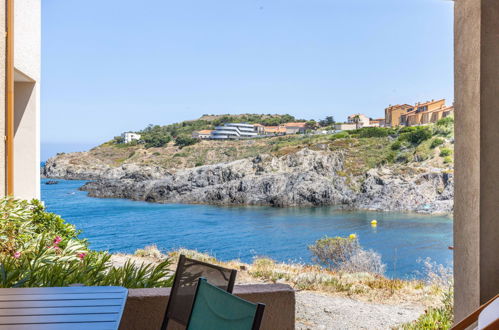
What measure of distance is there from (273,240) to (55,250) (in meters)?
24.1

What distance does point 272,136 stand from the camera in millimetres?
38906

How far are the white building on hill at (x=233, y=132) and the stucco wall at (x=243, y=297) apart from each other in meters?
35.5

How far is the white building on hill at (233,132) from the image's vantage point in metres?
38.4

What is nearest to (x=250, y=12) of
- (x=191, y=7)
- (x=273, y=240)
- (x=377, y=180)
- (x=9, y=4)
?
(x=191, y=7)

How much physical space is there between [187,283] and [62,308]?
628mm

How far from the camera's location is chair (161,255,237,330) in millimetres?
2090

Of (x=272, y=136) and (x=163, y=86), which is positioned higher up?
(x=163, y=86)

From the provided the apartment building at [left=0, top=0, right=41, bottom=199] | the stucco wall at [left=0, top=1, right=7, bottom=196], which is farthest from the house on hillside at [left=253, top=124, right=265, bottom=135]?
the stucco wall at [left=0, top=1, right=7, bottom=196]

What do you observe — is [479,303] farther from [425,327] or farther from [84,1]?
[84,1]

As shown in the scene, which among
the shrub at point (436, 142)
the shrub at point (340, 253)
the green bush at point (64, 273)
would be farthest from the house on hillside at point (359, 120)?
the green bush at point (64, 273)

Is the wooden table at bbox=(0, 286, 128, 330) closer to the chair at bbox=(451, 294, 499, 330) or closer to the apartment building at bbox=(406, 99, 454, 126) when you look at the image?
the chair at bbox=(451, 294, 499, 330)

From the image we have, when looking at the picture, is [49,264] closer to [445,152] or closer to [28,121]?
[28,121]

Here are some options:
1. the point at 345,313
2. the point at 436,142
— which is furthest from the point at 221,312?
the point at 436,142

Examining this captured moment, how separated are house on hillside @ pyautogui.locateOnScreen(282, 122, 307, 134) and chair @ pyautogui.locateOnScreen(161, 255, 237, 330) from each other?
36.7m
